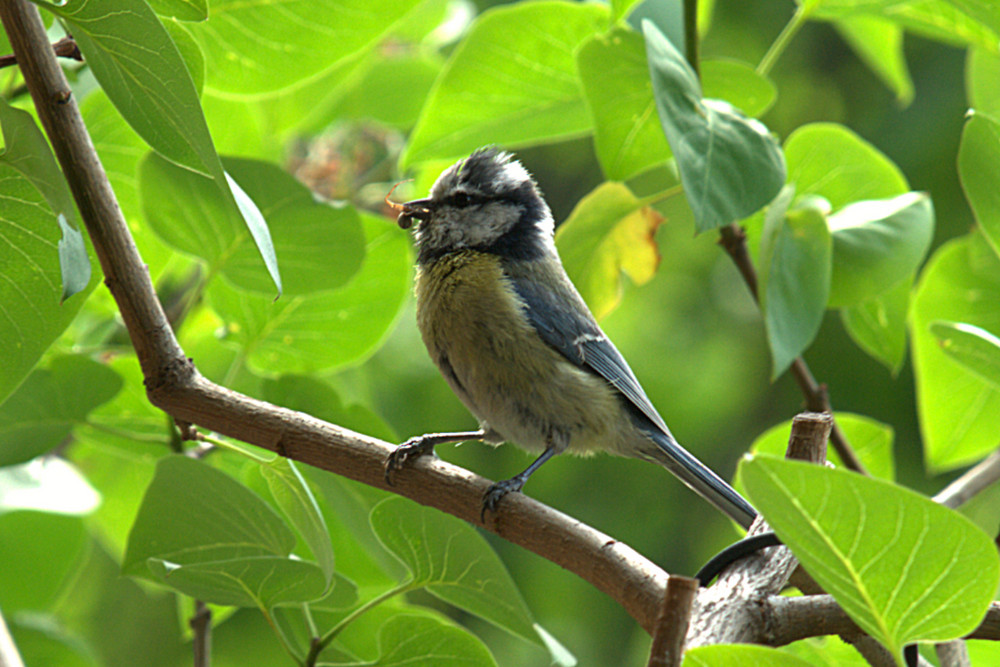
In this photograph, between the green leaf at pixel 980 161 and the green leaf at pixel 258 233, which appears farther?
the green leaf at pixel 980 161

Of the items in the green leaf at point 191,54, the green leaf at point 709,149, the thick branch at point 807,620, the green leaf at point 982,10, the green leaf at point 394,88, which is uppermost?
the green leaf at point 191,54

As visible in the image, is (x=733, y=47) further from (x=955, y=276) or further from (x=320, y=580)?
(x=320, y=580)

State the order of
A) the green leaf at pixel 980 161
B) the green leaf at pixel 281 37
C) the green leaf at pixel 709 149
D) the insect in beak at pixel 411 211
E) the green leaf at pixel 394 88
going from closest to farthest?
the green leaf at pixel 709 149 < the green leaf at pixel 980 161 < the green leaf at pixel 281 37 < the insect in beak at pixel 411 211 < the green leaf at pixel 394 88

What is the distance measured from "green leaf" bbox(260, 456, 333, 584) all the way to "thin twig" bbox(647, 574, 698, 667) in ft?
1.35

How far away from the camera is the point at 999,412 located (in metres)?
1.51

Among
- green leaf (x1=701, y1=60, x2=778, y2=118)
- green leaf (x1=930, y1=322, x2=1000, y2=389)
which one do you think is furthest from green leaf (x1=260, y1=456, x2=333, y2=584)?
green leaf (x1=701, y1=60, x2=778, y2=118)

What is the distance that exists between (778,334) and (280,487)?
0.65 meters

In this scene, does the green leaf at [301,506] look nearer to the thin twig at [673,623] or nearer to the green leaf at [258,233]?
the green leaf at [258,233]

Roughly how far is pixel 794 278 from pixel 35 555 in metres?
1.27

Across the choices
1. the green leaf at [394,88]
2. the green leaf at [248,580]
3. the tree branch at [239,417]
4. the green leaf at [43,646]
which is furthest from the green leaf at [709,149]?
the green leaf at [43,646]

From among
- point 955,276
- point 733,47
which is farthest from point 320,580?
point 733,47

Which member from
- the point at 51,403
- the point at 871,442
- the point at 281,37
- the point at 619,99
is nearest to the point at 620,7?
the point at 619,99

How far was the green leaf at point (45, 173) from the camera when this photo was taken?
775 mm

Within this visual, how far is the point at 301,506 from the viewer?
3.25 feet
